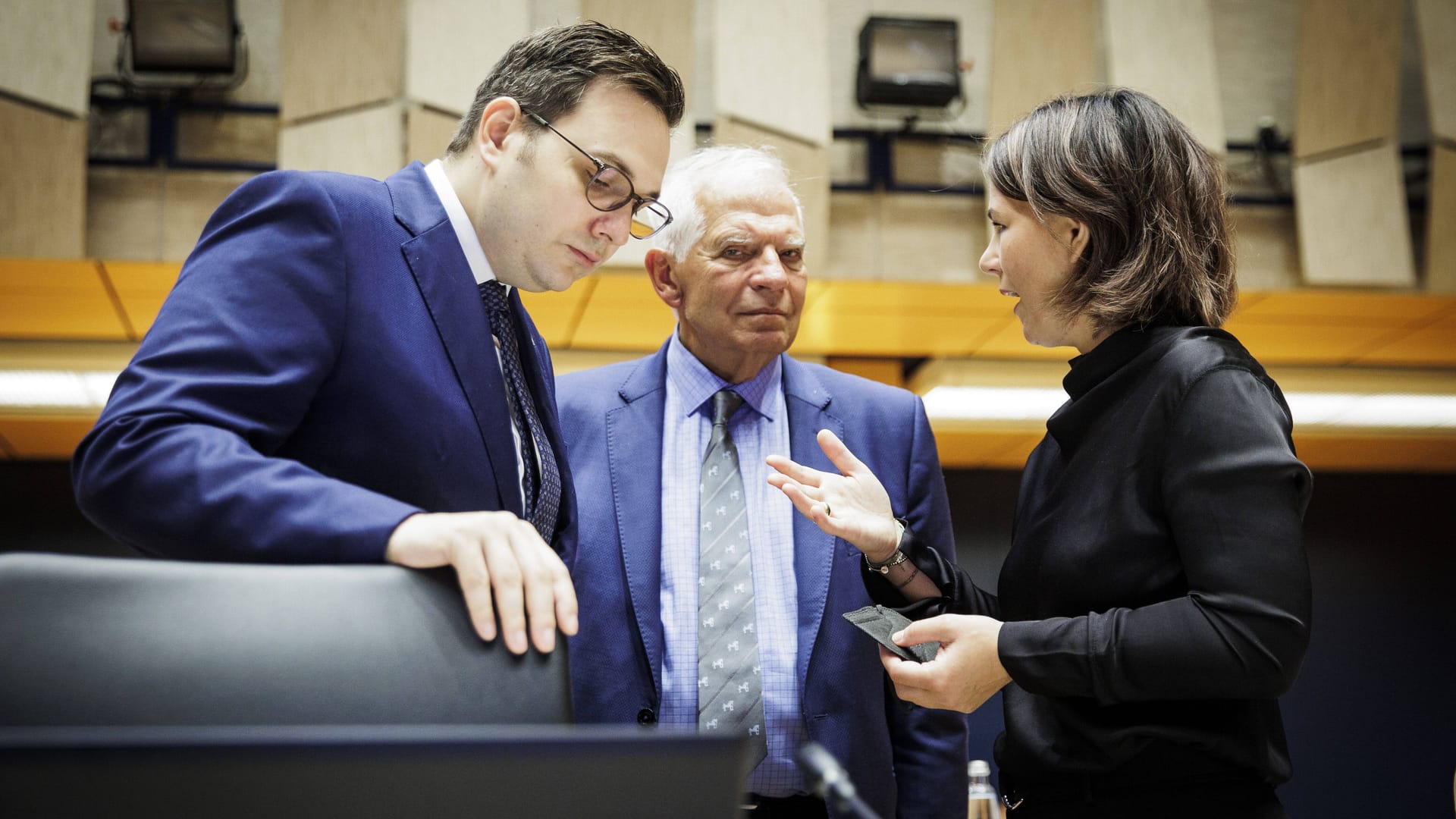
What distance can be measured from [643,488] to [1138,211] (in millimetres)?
951

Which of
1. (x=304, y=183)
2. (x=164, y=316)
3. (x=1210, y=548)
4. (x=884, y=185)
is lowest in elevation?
(x=1210, y=548)

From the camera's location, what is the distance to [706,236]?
2.32 m

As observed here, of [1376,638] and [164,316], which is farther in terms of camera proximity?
[1376,638]

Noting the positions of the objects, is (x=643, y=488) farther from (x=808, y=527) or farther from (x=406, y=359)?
(x=406, y=359)

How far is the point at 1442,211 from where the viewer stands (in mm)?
5484

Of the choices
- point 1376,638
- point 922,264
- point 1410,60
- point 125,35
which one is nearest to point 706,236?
point 922,264

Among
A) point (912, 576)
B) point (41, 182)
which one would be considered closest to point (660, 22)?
point (41, 182)

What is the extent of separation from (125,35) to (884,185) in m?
3.60

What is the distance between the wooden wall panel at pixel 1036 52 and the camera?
5512 mm

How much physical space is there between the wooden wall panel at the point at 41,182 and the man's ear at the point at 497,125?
13.3 ft

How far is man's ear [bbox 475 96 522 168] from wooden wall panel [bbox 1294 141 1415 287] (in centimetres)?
491

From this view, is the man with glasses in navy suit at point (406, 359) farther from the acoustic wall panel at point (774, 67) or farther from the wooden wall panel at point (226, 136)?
the wooden wall panel at point (226, 136)

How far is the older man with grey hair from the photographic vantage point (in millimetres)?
1868

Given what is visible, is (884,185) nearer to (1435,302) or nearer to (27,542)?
(1435,302)
